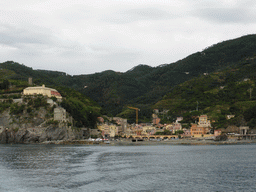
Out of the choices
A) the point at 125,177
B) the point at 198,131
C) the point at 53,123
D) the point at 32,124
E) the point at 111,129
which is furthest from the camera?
the point at 111,129

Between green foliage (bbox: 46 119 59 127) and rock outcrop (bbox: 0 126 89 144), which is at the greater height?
green foliage (bbox: 46 119 59 127)

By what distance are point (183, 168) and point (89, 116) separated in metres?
139

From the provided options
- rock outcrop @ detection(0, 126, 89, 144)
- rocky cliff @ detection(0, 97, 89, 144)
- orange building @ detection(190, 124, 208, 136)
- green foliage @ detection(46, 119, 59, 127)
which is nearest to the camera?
rock outcrop @ detection(0, 126, 89, 144)

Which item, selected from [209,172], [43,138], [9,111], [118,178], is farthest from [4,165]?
[9,111]

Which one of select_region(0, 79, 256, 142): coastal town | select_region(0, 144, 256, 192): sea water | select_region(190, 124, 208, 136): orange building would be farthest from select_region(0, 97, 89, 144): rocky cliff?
select_region(0, 144, 256, 192): sea water

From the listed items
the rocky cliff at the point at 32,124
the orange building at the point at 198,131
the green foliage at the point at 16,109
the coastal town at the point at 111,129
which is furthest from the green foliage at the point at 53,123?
the orange building at the point at 198,131

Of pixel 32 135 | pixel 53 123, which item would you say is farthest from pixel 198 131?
pixel 32 135

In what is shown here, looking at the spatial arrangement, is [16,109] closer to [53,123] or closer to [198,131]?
[53,123]

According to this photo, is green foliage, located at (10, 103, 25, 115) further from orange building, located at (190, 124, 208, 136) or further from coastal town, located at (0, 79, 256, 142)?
orange building, located at (190, 124, 208, 136)

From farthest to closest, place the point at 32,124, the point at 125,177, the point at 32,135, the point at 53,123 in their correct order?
the point at 32,124 → the point at 53,123 → the point at 32,135 → the point at 125,177

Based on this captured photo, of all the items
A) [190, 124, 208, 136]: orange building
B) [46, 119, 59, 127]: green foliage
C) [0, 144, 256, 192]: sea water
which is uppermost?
[46, 119, 59, 127]: green foliage

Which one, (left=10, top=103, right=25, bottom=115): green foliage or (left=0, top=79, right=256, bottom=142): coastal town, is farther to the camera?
(left=10, top=103, right=25, bottom=115): green foliage

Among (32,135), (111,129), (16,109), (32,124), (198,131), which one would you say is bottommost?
(32,135)

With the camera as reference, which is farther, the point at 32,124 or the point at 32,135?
the point at 32,124
